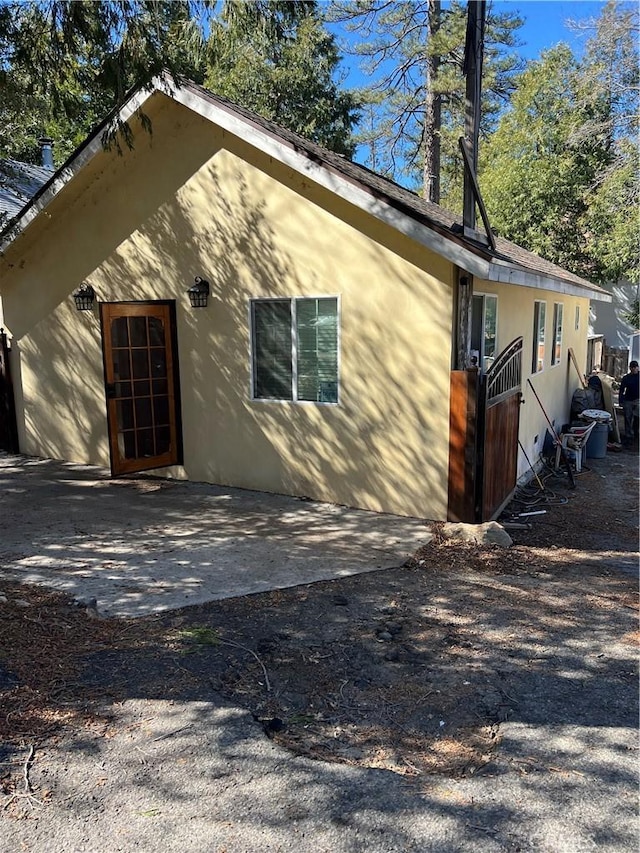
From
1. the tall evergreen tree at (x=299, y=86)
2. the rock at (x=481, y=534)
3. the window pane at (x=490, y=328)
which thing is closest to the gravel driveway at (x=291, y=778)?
the rock at (x=481, y=534)

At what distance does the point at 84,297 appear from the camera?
920 centimetres

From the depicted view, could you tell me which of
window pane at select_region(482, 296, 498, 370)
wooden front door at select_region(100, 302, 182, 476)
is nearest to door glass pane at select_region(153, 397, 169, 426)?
wooden front door at select_region(100, 302, 182, 476)

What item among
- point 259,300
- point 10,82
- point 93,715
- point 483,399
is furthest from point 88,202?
point 93,715

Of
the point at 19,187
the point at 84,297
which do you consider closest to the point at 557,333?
the point at 84,297

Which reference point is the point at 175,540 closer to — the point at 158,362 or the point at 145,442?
the point at 145,442

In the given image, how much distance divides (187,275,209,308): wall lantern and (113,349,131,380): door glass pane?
128cm

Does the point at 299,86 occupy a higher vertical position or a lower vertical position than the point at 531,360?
higher

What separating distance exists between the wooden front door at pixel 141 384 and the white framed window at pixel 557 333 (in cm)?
669

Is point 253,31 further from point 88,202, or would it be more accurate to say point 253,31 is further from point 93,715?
point 93,715

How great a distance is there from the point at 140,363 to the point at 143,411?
0.66 m

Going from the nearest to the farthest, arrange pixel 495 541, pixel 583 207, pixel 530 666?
pixel 530 666
pixel 495 541
pixel 583 207

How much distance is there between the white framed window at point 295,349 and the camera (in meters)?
7.29

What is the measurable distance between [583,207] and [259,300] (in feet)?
52.8

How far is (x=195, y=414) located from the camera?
8453mm
